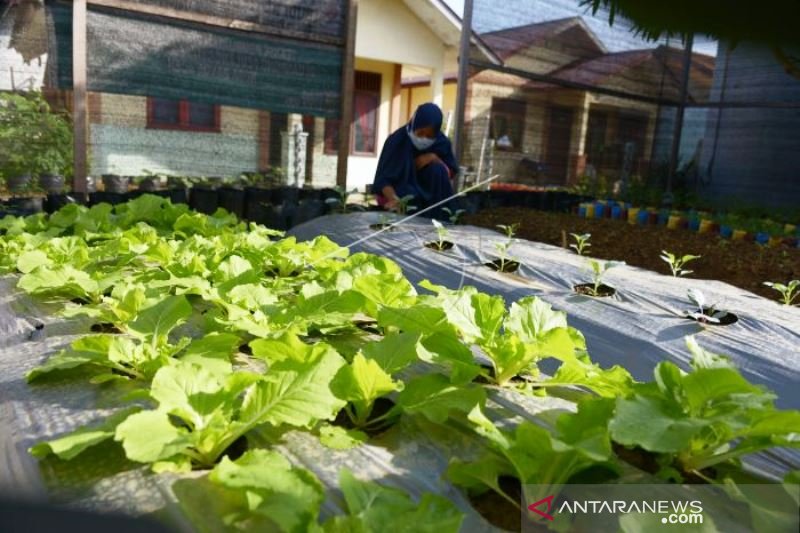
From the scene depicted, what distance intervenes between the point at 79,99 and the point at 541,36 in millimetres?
5268

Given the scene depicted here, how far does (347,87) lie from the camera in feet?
19.3

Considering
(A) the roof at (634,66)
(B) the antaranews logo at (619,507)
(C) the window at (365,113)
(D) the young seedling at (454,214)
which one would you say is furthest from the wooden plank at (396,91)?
(B) the antaranews logo at (619,507)

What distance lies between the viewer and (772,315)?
2.25 meters

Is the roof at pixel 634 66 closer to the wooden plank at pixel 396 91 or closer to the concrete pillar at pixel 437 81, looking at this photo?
the concrete pillar at pixel 437 81

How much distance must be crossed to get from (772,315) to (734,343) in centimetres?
40

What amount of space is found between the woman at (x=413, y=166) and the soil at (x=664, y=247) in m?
1.06

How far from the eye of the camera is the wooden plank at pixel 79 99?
4.49 m

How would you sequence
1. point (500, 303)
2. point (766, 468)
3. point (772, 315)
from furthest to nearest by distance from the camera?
1. point (772, 315)
2. point (500, 303)
3. point (766, 468)

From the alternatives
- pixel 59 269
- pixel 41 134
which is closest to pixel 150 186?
pixel 41 134

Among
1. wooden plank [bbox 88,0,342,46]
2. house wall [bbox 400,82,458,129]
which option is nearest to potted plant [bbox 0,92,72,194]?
wooden plank [bbox 88,0,342,46]

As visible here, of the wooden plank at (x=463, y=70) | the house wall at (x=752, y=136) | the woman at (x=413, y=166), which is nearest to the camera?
the woman at (x=413, y=166)

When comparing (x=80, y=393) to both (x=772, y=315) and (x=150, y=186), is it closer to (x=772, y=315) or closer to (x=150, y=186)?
(x=772, y=315)

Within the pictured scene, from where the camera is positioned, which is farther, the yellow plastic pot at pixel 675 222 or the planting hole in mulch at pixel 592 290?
the yellow plastic pot at pixel 675 222

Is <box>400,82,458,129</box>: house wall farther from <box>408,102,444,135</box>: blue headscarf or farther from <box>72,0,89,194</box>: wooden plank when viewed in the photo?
<box>72,0,89,194</box>: wooden plank
